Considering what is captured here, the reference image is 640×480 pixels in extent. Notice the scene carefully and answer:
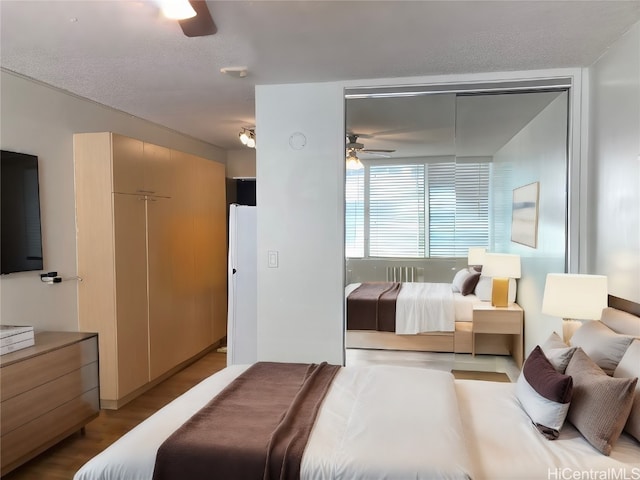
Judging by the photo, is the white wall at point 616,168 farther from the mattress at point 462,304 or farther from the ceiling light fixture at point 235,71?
the ceiling light fixture at point 235,71

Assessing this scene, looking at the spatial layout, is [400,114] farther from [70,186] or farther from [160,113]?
[70,186]

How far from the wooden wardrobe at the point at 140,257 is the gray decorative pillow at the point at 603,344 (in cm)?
331

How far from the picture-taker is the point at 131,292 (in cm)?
378

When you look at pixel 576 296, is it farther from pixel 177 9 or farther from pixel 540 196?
pixel 177 9


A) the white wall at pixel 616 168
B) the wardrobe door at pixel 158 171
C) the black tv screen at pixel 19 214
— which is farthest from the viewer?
the wardrobe door at pixel 158 171

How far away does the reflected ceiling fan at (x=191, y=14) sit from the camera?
1770mm

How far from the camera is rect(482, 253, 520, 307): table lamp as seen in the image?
11.0 feet

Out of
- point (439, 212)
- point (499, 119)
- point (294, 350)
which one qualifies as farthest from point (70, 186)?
point (499, 119)

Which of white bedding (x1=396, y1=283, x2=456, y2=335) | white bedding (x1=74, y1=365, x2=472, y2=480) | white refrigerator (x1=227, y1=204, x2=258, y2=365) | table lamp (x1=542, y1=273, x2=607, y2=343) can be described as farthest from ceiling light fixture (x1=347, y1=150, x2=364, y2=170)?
white bedding (x1=74, y1=365, x2=472, y2=480)

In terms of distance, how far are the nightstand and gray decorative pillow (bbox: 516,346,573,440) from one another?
49.9 inches

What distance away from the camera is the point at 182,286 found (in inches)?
181

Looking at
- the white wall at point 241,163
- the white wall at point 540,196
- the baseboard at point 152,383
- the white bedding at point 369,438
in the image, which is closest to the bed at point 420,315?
the white wall at point 540,196
